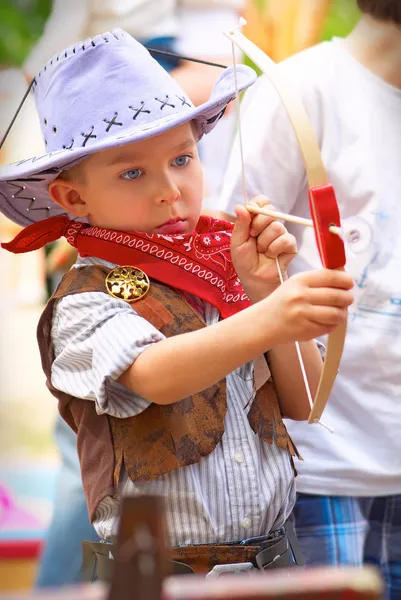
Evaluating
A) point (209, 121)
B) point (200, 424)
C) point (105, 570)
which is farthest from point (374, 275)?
point (105, 570)

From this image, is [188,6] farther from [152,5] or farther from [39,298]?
[39,298]

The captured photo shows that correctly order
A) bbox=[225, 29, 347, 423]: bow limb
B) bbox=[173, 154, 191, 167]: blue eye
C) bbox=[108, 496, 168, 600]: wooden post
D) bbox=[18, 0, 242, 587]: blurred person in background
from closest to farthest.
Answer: bbox=[108, 496, 168, 600]: wooden post < bbox=[225, 29, 347, 423]: bow limb < bbox=[173, 154, 191, 167]: blue eye < bbox=[18, 0, 242, 587]: blurred person in background

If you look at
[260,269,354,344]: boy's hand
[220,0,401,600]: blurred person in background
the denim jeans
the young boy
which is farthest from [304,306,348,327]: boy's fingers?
the denim jeans

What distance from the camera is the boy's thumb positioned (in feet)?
3.55

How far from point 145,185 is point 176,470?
34 cm

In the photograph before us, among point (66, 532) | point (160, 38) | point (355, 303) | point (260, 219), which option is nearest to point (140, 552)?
point (260, 219)

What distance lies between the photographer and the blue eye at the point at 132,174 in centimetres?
109

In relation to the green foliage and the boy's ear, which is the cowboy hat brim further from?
the green foliage

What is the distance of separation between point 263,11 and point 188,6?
7.3 inches

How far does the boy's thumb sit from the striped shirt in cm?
16

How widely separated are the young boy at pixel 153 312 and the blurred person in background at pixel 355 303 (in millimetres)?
293

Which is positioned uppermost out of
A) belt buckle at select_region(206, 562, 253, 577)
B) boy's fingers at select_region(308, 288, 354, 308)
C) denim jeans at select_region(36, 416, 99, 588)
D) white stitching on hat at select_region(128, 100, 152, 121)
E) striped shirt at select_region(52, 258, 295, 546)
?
white stitching on hat at select_region(128, 100, 152, 121)

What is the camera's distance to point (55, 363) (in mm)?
1085

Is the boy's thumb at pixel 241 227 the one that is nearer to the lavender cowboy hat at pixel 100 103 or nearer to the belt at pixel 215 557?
the lavender cowboy hat at pixel 100 103
